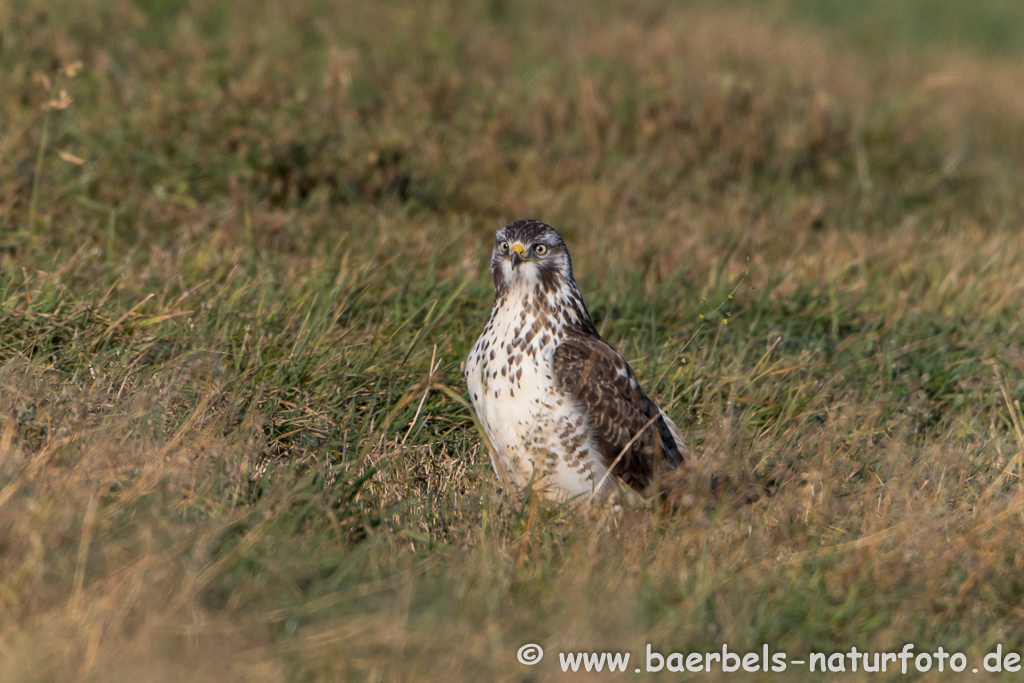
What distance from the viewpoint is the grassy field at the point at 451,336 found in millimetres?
2859

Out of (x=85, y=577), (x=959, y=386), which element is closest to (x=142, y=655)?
(x=85, y=577)

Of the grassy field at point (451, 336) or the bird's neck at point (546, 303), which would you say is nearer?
the grassy field at point (451, 336)

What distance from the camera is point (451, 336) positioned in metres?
5.18

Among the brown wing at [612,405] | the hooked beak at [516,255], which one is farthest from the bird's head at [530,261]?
the brown wing at [612,405]

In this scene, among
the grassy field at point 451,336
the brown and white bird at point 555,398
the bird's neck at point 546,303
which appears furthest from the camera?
the bird's neck at point 546,303

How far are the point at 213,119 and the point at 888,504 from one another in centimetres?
488

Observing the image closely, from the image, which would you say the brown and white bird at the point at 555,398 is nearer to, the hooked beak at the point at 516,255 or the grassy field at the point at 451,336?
the hooked beak at the point at 516,255

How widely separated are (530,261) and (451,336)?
102 cm

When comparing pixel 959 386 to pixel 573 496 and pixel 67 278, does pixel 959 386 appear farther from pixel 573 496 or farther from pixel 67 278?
pixel 67 278

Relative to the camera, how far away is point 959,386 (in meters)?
5.22

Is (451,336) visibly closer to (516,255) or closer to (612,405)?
(516,255)

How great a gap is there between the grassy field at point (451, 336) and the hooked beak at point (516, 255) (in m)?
0.66

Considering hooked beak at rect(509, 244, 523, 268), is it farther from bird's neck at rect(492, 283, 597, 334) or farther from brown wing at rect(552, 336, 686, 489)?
brown wing at rect(552, 336, 686, 489)

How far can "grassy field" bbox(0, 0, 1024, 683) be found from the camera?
2859mm
